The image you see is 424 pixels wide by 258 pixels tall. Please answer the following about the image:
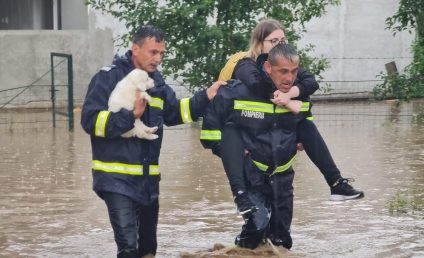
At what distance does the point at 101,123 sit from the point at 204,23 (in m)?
9.52

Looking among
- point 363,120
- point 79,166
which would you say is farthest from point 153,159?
point 363,120

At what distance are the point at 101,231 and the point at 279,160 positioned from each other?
2.39 meters

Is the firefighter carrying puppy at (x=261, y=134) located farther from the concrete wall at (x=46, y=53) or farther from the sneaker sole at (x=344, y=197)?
the concrete wall at (x=46, y=53)

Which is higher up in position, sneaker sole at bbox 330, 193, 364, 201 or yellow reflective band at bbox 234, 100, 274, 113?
yellow reflective band at bbox 234, 100, 274, 113

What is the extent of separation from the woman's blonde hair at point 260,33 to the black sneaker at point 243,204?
986 millimetres

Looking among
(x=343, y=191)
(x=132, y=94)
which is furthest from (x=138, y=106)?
(x=343, y=191)

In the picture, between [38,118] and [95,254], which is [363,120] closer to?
→ [38,118]

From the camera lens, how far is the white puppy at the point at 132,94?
7.22 m

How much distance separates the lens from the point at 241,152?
7727 millimetres

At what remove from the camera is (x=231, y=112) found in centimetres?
774

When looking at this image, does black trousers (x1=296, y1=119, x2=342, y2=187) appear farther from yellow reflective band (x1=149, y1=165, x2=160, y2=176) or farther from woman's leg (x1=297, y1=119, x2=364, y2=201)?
yellow reflective band (x1=149, y1=165, x2=160, y2=176)

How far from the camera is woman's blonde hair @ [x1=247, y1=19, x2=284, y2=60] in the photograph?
7.79 meters

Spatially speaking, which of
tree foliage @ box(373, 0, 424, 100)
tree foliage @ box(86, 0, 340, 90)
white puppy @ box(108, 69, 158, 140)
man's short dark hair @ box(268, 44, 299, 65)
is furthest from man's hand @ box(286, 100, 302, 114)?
tree foliage @ box(86, 0, 340, 90)

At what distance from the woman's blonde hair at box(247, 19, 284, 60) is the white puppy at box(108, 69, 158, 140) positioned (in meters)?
0.93
